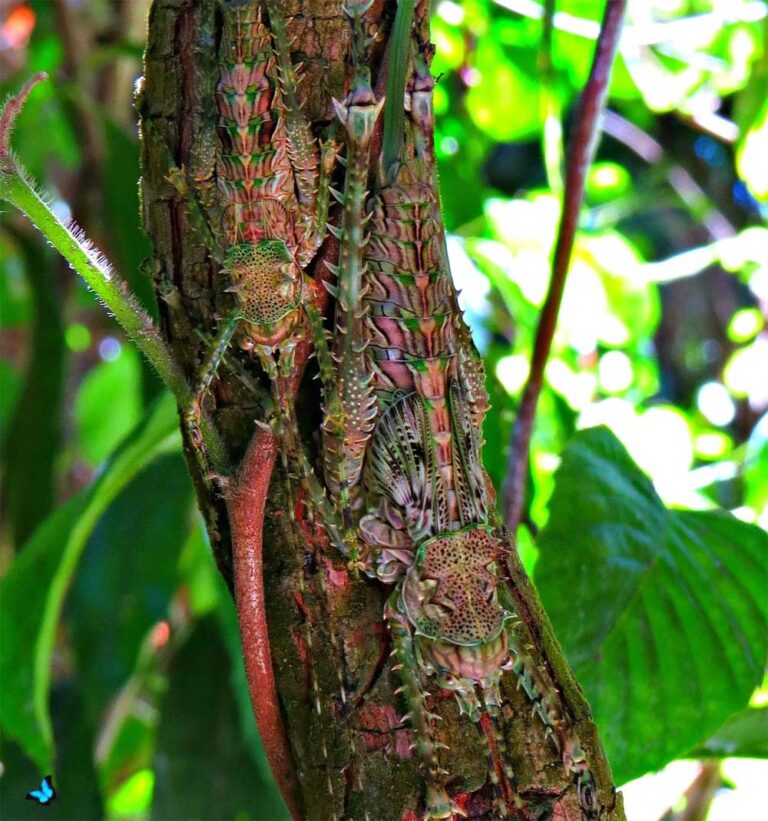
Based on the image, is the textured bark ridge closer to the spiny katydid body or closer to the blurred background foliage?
the spiny katydid body

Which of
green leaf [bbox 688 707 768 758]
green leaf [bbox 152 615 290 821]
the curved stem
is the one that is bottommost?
green leaf [bbox 688 707 768 758]

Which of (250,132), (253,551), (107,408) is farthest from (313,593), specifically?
(107,408)

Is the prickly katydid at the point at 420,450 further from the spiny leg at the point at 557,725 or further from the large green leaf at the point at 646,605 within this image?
the large green leaf at the point at 646,605

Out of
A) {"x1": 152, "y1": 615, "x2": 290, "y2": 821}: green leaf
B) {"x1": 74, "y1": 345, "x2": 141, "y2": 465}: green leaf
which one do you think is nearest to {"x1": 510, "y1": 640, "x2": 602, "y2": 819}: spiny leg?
{"x1": 152, "y1": 615, "x2": 290, "y2": 821}: green leaf

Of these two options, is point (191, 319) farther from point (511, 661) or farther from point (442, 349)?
point (511, 661)

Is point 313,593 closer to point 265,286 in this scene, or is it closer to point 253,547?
point 253,547

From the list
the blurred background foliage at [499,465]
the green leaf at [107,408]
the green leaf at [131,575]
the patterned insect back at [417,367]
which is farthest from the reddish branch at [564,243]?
the green leaf at [107,408]

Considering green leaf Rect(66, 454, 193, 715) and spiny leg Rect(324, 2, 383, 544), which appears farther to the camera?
green leaf Rect(66, 454, 193, 715)
